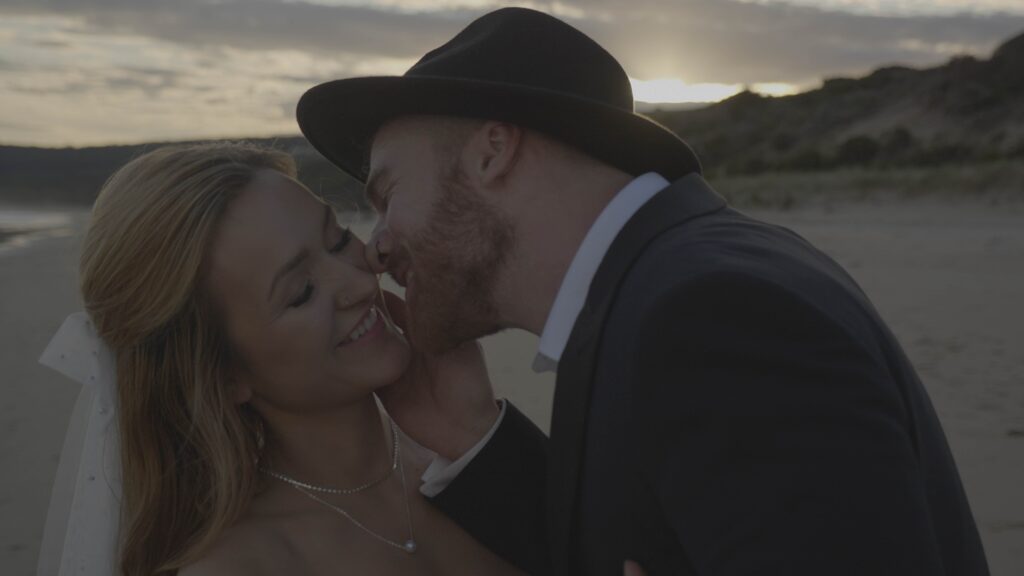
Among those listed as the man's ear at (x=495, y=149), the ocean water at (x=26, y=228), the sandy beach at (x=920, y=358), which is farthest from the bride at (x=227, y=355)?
the ocean water at (x=26, y=228)

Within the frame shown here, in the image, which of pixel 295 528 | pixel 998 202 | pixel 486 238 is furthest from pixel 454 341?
pixel 998 202

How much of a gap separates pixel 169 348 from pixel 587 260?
1.28 m

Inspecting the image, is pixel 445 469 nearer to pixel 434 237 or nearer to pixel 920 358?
pixel 434 237

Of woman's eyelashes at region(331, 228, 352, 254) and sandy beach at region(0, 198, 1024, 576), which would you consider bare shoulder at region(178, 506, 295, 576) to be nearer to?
woman's eyelashes at region(331, 228, 352, 254)

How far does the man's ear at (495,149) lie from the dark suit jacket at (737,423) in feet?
1.33

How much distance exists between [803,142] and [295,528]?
41.2 metres

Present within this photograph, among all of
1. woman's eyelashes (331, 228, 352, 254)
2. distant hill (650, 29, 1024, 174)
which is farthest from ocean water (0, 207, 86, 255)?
woman's eyelashes (331, 228, 352, 254)

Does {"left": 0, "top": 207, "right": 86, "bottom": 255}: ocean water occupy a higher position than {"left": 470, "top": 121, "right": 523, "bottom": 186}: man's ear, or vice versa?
{"left": 470, "top": 121, "right": 523, "bottom": 186}: man's ear

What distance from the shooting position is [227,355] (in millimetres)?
3045

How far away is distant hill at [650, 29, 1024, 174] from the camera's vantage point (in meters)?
30.5

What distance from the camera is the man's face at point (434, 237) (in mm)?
2604

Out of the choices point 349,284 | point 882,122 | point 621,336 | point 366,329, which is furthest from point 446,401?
point 882,122

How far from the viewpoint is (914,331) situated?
9406mm

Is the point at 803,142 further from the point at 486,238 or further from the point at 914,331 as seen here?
the point at 486,238
